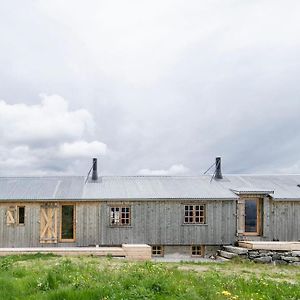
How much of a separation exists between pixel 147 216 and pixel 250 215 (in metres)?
5.96

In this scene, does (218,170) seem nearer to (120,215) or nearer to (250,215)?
(250,215)

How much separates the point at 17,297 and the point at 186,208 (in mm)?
15964

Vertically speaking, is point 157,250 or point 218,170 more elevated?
point 218,170

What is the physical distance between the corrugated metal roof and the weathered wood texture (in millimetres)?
490

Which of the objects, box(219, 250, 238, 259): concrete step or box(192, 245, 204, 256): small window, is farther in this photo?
box(192, 245, 204, 256): small window

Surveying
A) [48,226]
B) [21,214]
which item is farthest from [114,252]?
[21,214]

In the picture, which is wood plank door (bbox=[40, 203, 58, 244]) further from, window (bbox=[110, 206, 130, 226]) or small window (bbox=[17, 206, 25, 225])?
window (bbox=[110, 206, 130, 226])

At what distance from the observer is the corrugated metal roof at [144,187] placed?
23969mm

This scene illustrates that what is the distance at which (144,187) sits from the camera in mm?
25625

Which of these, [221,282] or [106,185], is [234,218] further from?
[221,282]

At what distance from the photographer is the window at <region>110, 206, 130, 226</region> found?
23.9m

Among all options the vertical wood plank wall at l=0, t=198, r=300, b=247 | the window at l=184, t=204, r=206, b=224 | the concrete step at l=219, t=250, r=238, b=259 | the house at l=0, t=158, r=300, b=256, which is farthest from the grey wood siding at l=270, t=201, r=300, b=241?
the window at l=184, t=204, r=206, b=224

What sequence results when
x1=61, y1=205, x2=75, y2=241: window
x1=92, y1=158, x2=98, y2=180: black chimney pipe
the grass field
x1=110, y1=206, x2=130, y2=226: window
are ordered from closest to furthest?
1. the grass field
2. x1=110, y1=206, x2=130, y2=226: window
3. x1=61, y1=205, x2=75, y2=241: window
4. x1=92, y1=158, x2=98, y2=180: black chimney pipe

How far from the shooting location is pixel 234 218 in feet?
80.1
